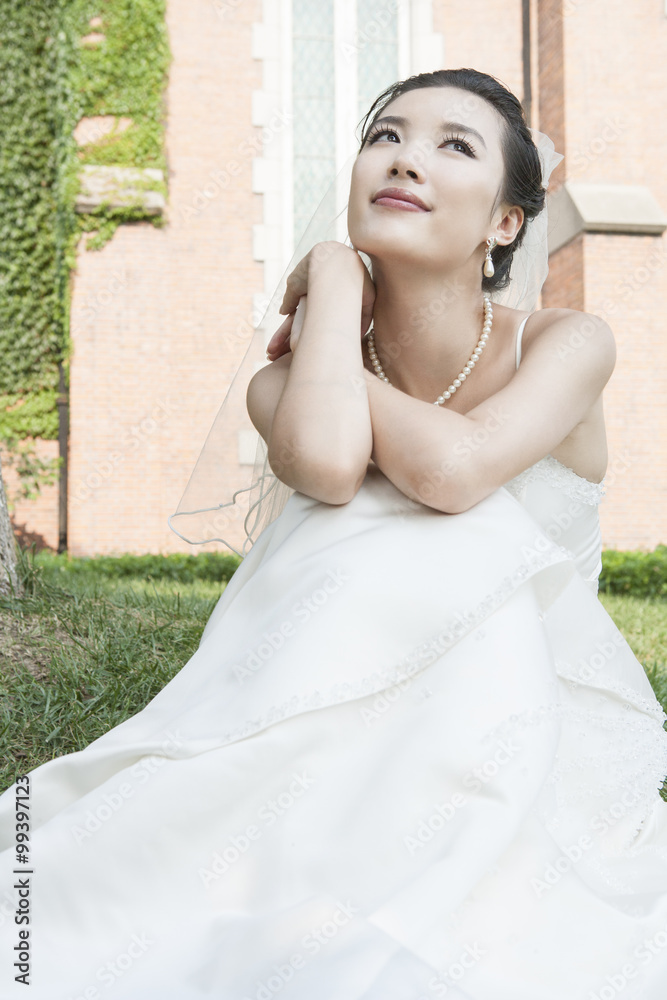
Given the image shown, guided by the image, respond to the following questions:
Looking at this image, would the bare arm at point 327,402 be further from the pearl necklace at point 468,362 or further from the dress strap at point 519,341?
the dress strap at point 519,341

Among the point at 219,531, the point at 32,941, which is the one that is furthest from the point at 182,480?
the point at 32,941

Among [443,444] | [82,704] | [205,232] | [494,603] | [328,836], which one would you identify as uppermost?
[205,232]

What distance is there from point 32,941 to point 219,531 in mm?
1800

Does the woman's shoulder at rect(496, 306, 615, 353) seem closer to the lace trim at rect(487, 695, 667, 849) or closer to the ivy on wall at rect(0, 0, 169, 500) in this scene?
the lace trim at rect(487, 695, 667, 849)

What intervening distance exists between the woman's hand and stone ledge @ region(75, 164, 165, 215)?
24.2 feet

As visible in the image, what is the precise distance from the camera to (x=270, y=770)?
1.49m

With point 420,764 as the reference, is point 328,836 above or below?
below

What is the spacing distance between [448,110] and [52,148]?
29.9 feet

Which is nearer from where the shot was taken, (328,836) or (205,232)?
(328,836)

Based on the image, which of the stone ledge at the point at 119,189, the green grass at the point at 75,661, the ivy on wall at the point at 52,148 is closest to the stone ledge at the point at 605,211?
the stone ledge at the point at 119,189

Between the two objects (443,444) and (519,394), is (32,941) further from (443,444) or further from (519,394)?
(519,394)

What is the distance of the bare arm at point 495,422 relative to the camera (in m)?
1.73

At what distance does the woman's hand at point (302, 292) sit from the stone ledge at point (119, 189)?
24.2 feet

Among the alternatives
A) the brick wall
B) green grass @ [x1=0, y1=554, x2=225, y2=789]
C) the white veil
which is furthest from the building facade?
the white veil
